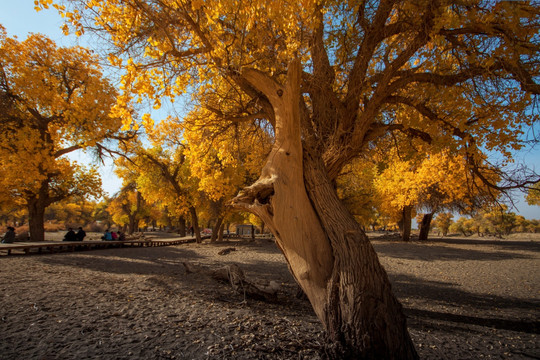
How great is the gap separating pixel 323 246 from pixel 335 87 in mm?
3688

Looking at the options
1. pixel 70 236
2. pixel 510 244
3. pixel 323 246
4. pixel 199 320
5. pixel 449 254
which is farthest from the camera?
pixel 510 244

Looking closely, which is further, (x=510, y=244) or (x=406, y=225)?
(x=406, y=225)

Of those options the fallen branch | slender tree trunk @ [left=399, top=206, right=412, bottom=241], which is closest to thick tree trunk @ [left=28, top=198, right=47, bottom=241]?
the fallen branch

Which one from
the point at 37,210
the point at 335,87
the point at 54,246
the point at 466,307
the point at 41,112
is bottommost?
the point at 466,307

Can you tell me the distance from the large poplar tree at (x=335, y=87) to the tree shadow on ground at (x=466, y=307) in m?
2.14

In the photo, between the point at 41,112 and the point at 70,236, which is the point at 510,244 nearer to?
the point at 70,236

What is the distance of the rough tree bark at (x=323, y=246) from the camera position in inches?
91.9

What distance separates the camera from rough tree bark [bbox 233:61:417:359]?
7.66 feet

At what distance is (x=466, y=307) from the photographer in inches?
182

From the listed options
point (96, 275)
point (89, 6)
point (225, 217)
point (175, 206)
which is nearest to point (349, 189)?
point (225, 217)

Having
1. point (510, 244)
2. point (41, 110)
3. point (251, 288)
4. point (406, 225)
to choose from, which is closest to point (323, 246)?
point (251, 288)

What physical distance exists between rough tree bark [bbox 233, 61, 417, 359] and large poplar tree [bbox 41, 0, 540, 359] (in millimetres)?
12

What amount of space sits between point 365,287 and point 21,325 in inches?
152

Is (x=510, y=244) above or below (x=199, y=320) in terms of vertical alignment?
below
